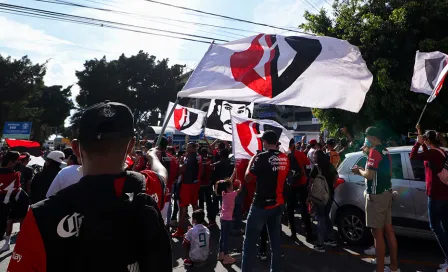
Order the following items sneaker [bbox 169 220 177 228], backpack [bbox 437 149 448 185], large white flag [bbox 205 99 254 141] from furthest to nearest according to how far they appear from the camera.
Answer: large white flag [bbox 205 99 254 141], sneaker [bbox 169 220 177 228], backpack [bbox 437 149 448 185]

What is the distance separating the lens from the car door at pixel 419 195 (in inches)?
211

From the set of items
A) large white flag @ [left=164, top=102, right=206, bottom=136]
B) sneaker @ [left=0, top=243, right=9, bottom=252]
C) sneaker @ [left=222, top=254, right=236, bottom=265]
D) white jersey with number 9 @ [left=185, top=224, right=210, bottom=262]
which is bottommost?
sneaker @ [left=0, top=243, right=9, bottom=252]

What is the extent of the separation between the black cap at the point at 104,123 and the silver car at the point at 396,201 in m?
4.64

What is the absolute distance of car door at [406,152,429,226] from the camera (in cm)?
536

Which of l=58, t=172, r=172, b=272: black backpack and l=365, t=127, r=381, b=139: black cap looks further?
l=365, t=127, r=381, b=139: black cap

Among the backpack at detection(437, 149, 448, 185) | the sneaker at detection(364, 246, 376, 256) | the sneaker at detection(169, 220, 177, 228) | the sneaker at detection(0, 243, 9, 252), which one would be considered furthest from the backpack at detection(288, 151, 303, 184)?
the sneaker at detection(0, 243, 9, 252)

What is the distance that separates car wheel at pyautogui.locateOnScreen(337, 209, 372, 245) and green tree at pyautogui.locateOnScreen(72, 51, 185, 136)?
38644mm

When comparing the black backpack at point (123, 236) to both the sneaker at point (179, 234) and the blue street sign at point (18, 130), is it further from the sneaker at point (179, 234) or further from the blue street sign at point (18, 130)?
the blue street sign at point (18, 130)

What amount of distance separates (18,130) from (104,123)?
74.4 ft

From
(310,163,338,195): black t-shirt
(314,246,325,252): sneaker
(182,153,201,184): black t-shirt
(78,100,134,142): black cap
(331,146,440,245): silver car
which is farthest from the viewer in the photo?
(182,153,201,184): black t-shirt

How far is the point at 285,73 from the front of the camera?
427 cm

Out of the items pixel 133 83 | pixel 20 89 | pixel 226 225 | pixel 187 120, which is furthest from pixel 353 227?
pixel 133 83

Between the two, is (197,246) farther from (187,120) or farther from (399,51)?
(399,51)

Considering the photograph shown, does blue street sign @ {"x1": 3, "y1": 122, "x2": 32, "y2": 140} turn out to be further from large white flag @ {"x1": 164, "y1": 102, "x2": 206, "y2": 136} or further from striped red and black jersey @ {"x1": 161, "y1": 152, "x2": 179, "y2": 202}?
striped red and black jersey @ {"x1": 161, "y1": 152, "x2": 179, "y2": 202}
